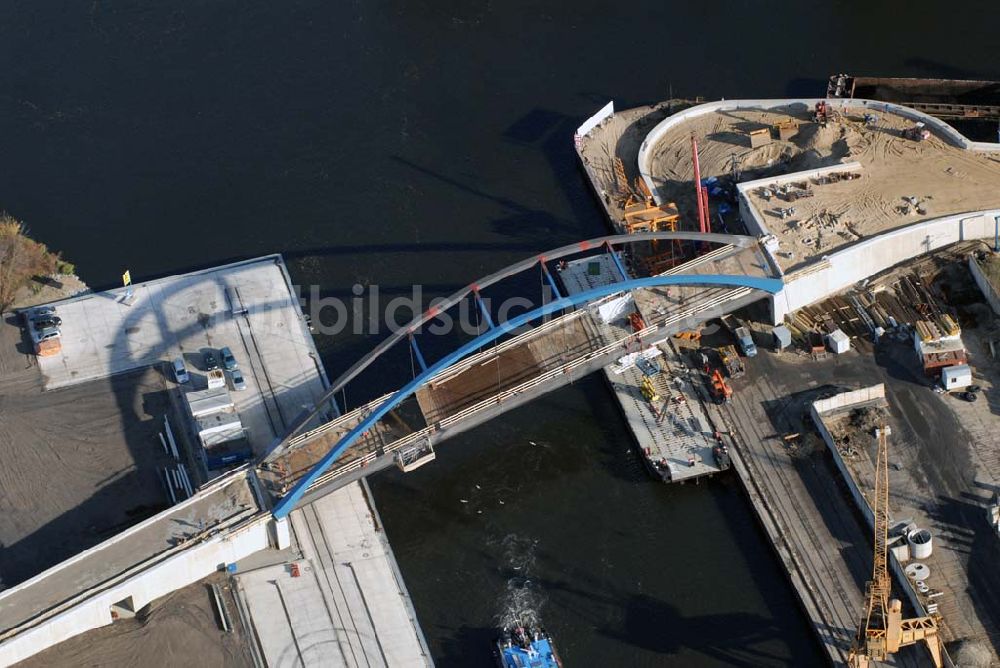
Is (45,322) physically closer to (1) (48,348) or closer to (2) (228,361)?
(1) (48,348)

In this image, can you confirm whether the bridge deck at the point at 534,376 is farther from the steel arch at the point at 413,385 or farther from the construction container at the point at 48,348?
the construction container at the point at 48,348

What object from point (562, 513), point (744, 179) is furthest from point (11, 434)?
point (744, 179)

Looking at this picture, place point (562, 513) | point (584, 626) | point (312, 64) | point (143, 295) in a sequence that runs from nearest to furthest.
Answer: point (584, 626) → point (562, 513) → point (143, 295) → point (312, 64)

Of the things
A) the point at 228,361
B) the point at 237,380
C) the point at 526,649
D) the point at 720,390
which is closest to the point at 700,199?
the point at 720,390

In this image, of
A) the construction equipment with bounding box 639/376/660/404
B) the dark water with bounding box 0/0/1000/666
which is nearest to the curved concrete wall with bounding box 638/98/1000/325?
the construction equipment with bounding box 639/376/660/404

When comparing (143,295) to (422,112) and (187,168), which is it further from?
(422,112)

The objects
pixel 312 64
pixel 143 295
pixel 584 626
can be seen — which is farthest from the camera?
pixel 312 64

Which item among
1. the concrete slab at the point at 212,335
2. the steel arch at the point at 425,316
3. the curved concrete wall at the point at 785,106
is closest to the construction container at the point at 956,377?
the steel arch at the point at 425,316

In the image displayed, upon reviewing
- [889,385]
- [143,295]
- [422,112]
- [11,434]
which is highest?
[422,112]
